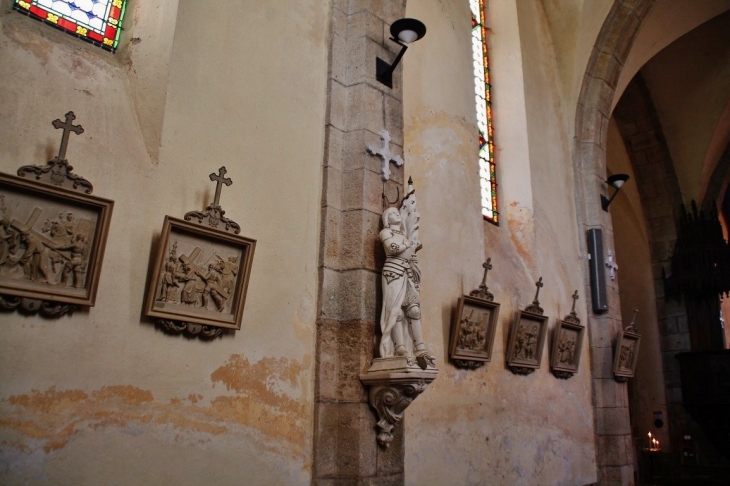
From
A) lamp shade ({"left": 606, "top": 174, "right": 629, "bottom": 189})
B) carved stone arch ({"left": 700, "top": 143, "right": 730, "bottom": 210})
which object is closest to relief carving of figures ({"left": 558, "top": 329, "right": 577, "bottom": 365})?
lamp shade ({"left": 606, "top": 174, "right": 629, "bottom": 189})

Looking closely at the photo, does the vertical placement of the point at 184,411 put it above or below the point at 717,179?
below

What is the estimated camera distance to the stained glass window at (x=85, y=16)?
3.86m

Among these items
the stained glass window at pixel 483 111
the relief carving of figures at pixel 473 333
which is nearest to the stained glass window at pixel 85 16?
the relief carving of figures at pixel 473 333

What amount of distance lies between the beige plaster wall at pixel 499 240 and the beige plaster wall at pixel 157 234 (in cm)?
141

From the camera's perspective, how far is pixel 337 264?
4.82 meters

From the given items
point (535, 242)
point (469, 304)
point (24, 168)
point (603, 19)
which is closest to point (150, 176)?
point (24, 168)

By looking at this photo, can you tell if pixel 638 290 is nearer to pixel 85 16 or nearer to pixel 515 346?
pixel 515 346

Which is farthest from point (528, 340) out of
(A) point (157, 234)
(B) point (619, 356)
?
(A) point (157, 234)

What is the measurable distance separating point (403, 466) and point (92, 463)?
2196 millimetres

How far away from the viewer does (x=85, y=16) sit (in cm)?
410

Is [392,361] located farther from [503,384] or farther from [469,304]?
[503,384]

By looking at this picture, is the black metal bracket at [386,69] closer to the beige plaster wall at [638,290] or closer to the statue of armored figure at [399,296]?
the statue of armored figure at [399,296]

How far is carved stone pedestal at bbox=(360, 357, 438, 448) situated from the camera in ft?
14.6

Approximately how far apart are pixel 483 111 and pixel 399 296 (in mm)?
4337
